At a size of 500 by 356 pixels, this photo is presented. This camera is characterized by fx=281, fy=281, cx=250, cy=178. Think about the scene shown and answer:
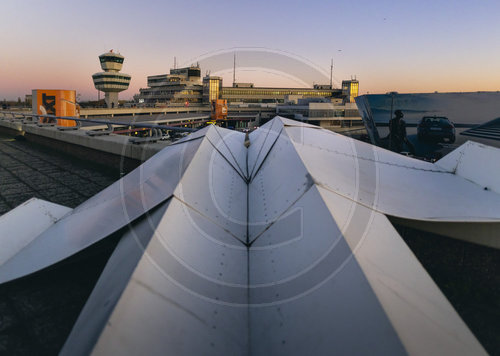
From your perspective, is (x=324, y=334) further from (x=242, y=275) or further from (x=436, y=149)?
(x=436, y=149)

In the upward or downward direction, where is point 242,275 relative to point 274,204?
downward

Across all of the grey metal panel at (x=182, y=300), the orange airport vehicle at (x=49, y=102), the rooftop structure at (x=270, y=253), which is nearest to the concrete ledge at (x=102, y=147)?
the rooftop structure at (x=270, y=253)

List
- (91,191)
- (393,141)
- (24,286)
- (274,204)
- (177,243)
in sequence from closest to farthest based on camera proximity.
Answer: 1. (177,243)
2. (24,286)
3. (274,204)
4. (91,191)
5. (393,141)

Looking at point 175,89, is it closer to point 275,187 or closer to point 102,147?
point 102,147

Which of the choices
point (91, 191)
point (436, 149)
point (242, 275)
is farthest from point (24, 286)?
point (436, 149)

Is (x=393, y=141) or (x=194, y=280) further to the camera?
(x=393, y=141)

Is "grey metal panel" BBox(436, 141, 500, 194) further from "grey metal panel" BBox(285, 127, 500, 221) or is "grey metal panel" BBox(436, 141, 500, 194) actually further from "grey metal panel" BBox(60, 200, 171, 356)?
"grey metal panel" BBox(60, 200, 171, 356)

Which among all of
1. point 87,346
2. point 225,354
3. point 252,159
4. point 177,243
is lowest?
point 225,354
